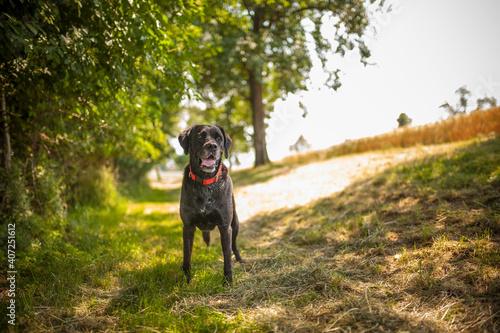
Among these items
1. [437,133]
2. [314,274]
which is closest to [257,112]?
[437,133]

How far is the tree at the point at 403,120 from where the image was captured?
1107 cm

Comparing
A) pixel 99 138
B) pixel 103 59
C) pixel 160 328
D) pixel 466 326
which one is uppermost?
pixel 103 59

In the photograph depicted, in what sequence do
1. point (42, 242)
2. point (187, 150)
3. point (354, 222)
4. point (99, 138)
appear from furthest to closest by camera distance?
point (99, 138)
point (354, 222)
point (42, 242)
point (187, 150)

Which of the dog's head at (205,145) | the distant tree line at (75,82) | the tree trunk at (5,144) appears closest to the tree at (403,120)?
the distant tree line at (75,82)

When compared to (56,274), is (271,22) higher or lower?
higher

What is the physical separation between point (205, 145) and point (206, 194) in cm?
61

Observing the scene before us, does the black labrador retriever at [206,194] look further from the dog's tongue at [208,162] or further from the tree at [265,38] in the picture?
the tree at [265,38]

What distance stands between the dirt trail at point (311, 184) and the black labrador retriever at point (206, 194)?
373cm

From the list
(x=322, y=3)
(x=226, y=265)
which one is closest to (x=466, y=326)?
(x=226, y=265)

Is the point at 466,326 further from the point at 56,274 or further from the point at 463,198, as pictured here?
the point at 56,274

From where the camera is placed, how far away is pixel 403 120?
1138 cm

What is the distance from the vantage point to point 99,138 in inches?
203

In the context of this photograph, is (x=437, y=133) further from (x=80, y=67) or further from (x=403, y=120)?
(x=80, y=67)

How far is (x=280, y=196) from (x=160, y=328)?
6.76m
